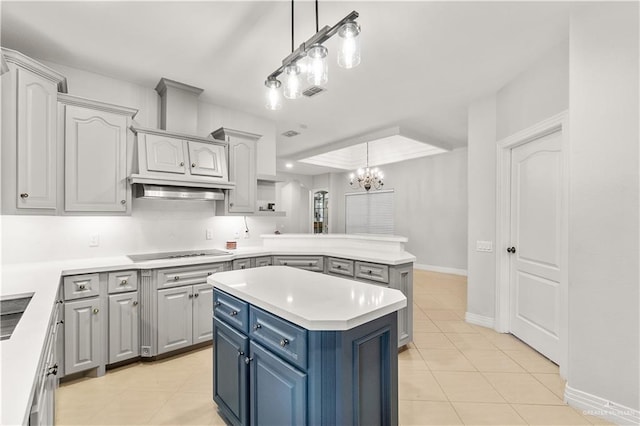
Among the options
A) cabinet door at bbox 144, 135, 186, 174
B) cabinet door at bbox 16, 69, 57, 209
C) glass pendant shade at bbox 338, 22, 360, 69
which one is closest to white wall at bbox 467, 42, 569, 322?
glass pendant shade at bbox 338, 22, 360, 69

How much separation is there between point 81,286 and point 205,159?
164 cm

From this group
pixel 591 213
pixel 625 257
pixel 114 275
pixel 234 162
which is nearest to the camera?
pixel 625 257

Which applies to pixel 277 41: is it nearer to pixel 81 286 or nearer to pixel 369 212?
pixel 81 286

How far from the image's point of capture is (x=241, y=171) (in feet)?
12.2

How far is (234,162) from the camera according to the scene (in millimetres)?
3633

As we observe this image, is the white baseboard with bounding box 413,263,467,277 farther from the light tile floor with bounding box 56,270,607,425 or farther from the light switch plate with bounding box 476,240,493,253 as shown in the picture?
the light tile floor with bounding box 56,270,607,425

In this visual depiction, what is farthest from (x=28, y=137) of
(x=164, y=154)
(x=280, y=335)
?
(x=280, y=335)

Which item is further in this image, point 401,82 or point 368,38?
point 401,82

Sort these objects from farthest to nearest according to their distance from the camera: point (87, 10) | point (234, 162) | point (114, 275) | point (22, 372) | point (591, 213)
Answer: point (234, 162) < point (114, 275) < point (87, 10) < point (591, 213) < point (22, 372)

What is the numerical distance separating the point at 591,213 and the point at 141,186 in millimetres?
3717

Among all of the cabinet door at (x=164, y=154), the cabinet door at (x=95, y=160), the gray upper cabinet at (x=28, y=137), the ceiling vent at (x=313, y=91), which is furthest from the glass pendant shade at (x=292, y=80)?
the gray upper cabinet at (x=28, y=137)

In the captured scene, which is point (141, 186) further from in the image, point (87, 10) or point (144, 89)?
point (87, 10)

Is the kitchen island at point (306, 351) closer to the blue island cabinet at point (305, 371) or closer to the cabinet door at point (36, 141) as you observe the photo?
the blue island cabinet at point (305, 371)

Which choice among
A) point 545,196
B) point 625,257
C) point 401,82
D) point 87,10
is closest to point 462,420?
point 625,257
